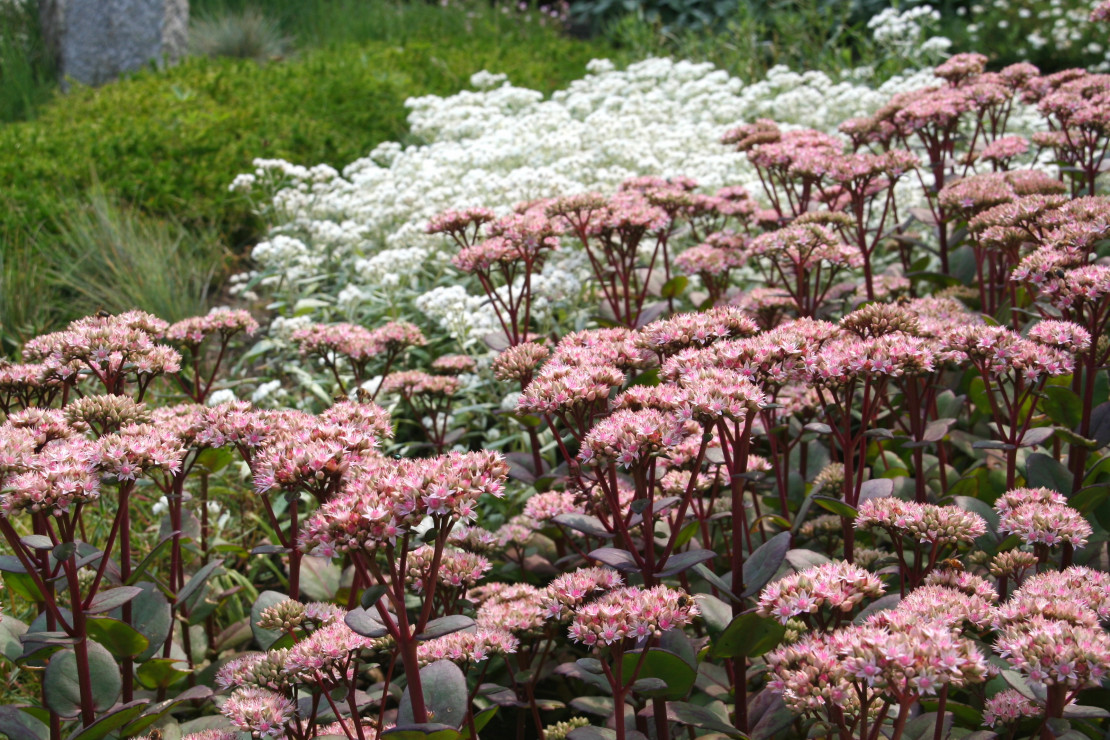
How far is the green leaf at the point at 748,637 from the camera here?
1906 millimetres

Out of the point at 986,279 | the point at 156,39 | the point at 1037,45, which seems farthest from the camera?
the point at 156,39

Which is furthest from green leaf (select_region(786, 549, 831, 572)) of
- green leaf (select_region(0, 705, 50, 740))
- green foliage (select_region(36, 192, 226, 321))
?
green foliage (select_region(36, 192, 226, 321))

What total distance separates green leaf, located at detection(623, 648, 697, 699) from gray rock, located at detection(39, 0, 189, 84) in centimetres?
1130

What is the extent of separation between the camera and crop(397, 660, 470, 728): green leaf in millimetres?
1839

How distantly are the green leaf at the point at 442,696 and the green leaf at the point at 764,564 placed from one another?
0.72m

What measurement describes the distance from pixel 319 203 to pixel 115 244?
1339mm

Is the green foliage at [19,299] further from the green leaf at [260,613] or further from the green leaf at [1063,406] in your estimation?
the green leaf at [1063,406]

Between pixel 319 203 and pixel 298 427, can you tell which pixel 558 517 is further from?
pixel 319 203

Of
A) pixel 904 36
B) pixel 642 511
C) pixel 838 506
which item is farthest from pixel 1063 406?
pixel 904 36

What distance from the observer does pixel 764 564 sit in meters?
2.15

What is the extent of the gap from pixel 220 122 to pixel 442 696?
7298mm

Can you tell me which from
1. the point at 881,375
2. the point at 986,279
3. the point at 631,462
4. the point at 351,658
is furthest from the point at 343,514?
the point at 986,279

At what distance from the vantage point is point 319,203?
20.2ft

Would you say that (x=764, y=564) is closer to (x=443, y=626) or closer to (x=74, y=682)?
(x=443, y=626)
